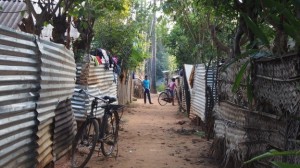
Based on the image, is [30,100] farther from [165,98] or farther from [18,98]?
[165,98]

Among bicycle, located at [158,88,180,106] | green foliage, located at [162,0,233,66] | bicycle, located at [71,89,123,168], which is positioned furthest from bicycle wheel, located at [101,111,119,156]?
bicycle, located at [158,88,180,106]

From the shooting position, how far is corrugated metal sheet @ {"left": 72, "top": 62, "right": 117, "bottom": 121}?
7.95m

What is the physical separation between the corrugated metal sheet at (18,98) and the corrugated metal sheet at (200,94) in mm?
6872

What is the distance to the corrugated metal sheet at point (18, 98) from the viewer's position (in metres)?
3.29

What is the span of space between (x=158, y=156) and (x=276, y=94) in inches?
154

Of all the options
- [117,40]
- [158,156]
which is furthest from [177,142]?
[117,40]

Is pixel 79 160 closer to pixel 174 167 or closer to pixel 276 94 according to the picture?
pixel 174 167

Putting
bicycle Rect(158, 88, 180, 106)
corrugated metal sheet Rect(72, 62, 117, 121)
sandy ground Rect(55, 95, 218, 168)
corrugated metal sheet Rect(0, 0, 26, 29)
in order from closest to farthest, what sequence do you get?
sandy ground Rect(55, 95, 218, 168) < corrugated metal sheet Rect(72, 62, 117, 121) < corrugated metal sheet Rect(0, 0, 26, 29) < bicycle Rect(158, 88, 180, 106)

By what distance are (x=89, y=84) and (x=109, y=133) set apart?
228 centimetres

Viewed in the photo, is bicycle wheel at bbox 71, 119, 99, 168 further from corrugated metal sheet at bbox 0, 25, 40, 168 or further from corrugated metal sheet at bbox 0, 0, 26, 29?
corrugated metal sheet at bbox 0, 0, 26, 29

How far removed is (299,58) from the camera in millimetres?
→ 3352

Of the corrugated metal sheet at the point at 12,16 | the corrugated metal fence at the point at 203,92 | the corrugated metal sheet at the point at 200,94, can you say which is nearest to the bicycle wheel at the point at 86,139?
the corrugated metal fence at the point at 203,92

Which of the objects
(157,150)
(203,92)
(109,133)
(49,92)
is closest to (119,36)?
(203,92)

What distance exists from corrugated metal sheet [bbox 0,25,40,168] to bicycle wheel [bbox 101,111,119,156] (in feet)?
9.49
